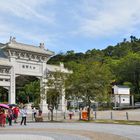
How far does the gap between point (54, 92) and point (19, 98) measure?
42638mm

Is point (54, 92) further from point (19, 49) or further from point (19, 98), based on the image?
point (19, 98)

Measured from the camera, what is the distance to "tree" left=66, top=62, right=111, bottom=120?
110ft

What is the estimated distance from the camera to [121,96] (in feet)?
238

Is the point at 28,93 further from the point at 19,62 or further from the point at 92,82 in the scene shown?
the point at 92,82

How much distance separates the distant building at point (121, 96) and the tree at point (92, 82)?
3554 cm

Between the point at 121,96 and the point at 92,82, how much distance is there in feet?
133

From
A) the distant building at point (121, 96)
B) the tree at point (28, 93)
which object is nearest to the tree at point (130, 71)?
the distant building at point (121, 96)

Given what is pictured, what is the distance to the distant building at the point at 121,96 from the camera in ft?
231

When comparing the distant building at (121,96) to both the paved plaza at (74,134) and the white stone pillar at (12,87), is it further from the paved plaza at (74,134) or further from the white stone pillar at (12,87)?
the paved plaza at (74,134)

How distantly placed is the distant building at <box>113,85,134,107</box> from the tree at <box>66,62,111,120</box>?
35.5 m

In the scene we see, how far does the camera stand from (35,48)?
5544 centimetres

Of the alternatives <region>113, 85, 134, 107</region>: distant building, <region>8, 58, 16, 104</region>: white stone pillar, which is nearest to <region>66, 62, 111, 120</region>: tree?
<region>8, 58, 16, 104</region>: white stone pillar

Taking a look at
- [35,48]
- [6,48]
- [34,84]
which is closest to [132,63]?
[34,84]

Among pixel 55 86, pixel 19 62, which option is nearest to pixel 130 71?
pixel 19 62
